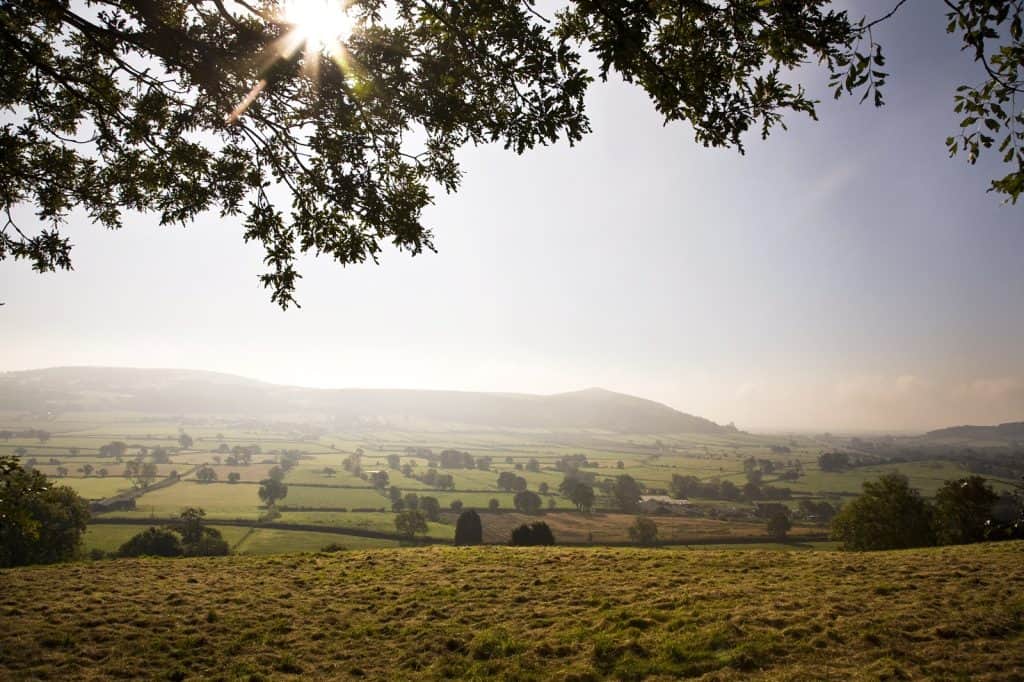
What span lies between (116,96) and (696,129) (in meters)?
12.2

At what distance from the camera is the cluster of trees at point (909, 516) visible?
102ft

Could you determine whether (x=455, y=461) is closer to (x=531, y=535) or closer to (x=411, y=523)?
(x=411, y=523)

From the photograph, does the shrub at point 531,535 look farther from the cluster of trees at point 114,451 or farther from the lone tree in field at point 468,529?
the cluster of trees at point 114,451

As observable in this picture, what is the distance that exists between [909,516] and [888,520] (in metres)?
1.49

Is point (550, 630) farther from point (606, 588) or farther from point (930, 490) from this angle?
point (930, 490)

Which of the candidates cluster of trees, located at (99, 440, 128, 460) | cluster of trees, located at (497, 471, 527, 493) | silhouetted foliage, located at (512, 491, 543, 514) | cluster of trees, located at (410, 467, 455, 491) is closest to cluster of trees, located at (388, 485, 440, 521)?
silhouetted foliage, located at (512, 491, 543, 514)

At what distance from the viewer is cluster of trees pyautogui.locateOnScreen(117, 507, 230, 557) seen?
38.9 m

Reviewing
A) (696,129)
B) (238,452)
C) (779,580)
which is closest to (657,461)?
(238,452)

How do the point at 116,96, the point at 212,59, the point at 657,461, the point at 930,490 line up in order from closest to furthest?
1. the point at 212,59
2. the point at 116,96
3. the point at 930,490
4. the point at 657,461

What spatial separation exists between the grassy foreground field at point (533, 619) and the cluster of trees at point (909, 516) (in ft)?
61.3

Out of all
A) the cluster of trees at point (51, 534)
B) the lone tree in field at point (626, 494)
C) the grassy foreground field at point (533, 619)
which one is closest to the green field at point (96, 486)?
the cluster of trees at point (51, 534)

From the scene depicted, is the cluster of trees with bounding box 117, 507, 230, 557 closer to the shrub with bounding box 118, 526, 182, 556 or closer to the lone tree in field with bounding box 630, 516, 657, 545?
the shrub with bounding box 118, 526, 182, 556

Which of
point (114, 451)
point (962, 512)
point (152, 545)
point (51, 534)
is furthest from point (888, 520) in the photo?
point (114, 451)

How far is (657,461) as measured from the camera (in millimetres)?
184875
